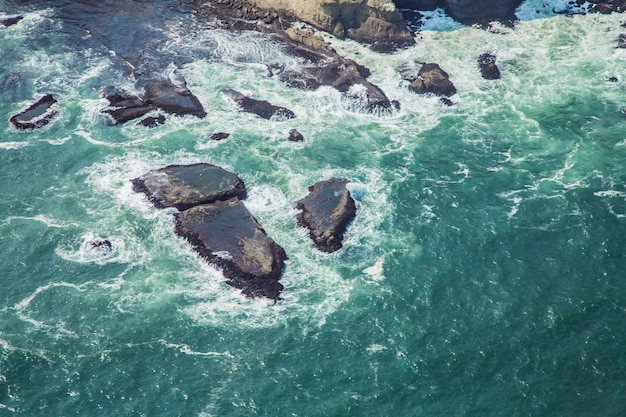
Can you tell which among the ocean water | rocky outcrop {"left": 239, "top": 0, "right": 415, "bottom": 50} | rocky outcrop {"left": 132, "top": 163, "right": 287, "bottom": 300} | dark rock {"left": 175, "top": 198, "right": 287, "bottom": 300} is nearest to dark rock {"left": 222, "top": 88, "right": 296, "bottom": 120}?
the ocean water

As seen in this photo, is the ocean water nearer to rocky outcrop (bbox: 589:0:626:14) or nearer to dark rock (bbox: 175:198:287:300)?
dark rock (bbox: 175:198:287:300)

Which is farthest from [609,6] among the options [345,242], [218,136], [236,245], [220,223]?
[236,245]

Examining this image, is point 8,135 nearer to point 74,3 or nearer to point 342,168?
point 74,3

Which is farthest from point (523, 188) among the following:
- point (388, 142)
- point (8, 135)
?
point (8, 135)

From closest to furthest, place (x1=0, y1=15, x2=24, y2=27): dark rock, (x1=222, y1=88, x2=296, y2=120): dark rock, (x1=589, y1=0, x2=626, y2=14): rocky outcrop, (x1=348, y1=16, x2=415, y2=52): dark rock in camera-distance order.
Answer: (x1=222, y1=88, x2=296, y2=120): dark rock, (x1=348, y1=16, x2=415, y2=52): dark rock, (x1=0, y1=15, x2=24, y2=27): dark rock, (x1=589, y1=0, x2=626, y2=14): rocky outcrop

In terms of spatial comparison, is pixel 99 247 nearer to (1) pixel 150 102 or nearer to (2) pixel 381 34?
(1) pixel 150 102
